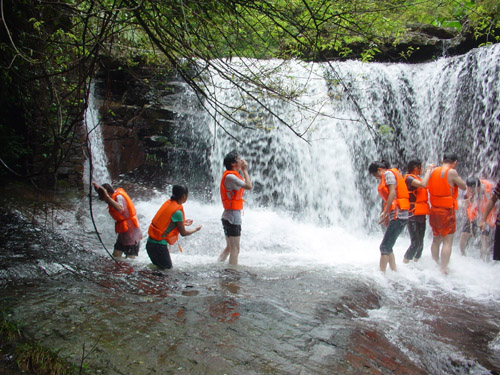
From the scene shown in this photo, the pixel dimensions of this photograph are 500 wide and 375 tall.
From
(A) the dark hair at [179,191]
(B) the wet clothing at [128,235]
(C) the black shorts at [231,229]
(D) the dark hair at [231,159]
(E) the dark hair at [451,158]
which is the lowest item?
(B) the wet clothing at [128,235]

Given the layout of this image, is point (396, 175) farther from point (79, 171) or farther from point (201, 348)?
point (79, 171)

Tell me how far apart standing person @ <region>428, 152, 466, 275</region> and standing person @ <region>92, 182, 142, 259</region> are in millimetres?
4799

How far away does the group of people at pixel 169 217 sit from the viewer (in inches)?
196

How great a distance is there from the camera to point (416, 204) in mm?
6438

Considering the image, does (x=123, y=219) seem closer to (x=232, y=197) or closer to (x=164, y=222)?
(x=164, y=222)

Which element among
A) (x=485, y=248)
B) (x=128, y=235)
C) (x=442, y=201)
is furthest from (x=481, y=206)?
(x=128, y=235)

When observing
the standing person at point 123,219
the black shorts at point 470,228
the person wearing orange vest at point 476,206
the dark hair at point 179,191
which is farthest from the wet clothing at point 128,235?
the black shorts at point 470,228

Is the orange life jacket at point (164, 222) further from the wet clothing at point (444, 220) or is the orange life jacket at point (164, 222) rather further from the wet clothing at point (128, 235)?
the wet clothing at point (444, 220)

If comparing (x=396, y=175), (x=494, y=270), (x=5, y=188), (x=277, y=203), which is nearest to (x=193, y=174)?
(x=277, y=203)

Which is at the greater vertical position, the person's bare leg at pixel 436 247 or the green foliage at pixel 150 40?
the green foliage at pixel 150 40

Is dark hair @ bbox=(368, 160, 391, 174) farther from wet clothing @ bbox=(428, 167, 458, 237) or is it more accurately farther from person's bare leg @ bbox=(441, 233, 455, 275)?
person's bare leg @ bbox=(441, 233, 455, 275)

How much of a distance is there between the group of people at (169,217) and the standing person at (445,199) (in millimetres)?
3122

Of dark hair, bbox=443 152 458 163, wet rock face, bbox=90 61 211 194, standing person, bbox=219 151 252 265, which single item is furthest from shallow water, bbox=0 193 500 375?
wet rock face, bbox=90 61 211 194

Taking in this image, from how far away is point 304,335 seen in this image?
3311 mm
